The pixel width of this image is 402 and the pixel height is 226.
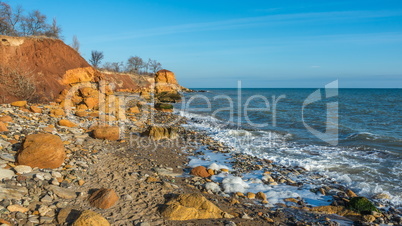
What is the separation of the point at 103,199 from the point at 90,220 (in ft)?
2.68

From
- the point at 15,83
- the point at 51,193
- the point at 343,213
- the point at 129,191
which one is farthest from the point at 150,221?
the point at 15,83

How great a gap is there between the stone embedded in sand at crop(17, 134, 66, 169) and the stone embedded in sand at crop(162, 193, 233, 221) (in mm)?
3049

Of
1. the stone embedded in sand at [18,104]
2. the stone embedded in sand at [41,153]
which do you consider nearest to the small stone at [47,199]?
the stone embedded in sand at [41,153]

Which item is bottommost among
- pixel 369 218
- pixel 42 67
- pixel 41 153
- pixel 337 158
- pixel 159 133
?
pixel 369 218

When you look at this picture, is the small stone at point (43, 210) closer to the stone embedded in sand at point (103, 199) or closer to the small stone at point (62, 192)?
the small stone at point (62, 192)

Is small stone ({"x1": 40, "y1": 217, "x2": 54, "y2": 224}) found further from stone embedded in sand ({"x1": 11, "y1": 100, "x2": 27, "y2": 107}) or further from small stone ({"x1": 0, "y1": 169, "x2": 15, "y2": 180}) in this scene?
stone embedded in sand ({"x1": 11, "y1": 100, "x2": 27, "y2": 107})

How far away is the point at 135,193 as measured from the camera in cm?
538

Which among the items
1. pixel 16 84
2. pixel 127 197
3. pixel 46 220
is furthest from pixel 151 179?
pixel 16 84

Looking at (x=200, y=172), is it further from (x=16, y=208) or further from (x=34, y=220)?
(x=16, y=208)

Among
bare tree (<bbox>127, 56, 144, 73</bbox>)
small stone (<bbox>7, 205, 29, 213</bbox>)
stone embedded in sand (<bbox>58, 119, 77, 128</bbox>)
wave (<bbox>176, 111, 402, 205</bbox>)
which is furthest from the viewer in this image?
bare tree (<bbox>127, 56, 144, 73</bbox>)

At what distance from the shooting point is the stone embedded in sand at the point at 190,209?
15.0 feet

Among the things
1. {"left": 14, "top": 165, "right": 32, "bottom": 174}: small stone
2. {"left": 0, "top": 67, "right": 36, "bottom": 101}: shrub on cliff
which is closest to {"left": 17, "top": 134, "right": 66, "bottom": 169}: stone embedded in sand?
{"left": 14, "top": 165, "right": 32, "bottom": 174}: small stone

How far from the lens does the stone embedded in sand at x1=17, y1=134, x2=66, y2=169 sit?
5.68 metres

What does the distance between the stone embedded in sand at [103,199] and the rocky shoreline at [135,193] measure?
0.7 inches
